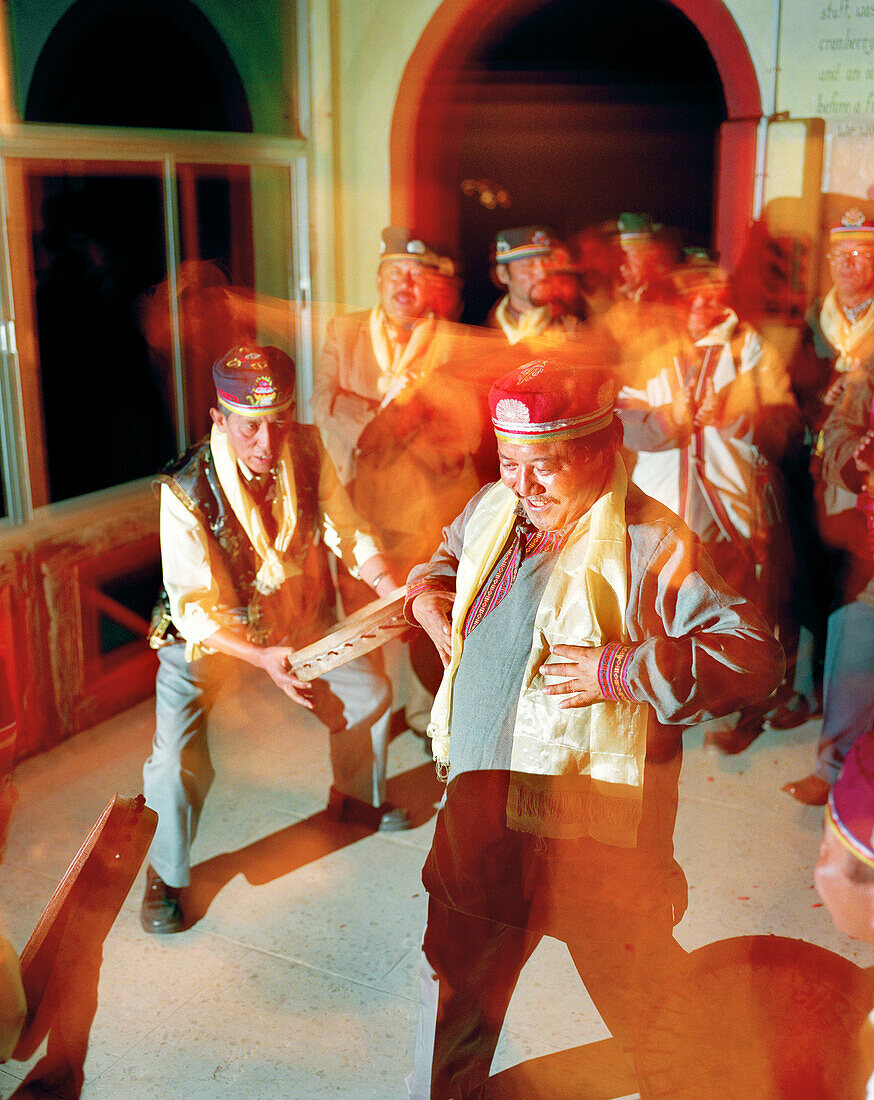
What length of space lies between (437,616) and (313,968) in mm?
1361

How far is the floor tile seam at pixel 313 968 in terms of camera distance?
11.0 ft

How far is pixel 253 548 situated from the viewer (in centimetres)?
367

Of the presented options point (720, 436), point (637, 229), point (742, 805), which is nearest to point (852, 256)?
point (720, 436)

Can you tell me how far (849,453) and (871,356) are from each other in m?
0.47

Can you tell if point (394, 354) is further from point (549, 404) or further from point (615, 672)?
point (615, 672)

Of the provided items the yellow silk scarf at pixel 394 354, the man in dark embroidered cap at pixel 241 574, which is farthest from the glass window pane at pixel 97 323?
the man in dark embroidered cap at pixel 241 574

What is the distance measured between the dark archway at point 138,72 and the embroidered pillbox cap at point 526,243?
1.88 metres

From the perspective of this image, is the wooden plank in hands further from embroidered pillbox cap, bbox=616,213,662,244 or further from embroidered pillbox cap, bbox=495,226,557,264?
embroidered pillbox cap, bbox=616,213,662,244

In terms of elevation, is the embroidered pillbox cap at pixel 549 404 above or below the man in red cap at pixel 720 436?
above

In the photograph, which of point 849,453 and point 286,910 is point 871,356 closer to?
point 849,453

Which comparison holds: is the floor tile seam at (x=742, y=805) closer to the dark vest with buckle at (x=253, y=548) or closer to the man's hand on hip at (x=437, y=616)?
the dark vest with buckle at (x=253, y=548)

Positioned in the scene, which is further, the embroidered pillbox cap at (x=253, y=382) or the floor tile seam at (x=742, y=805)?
the floor tile seam at (x=742, y=805)

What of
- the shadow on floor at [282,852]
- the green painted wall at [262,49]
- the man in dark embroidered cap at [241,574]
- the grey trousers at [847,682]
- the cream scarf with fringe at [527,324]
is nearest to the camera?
the man in dark embroidered cap at [241,574]

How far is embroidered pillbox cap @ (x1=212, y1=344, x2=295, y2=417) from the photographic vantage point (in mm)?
3426
